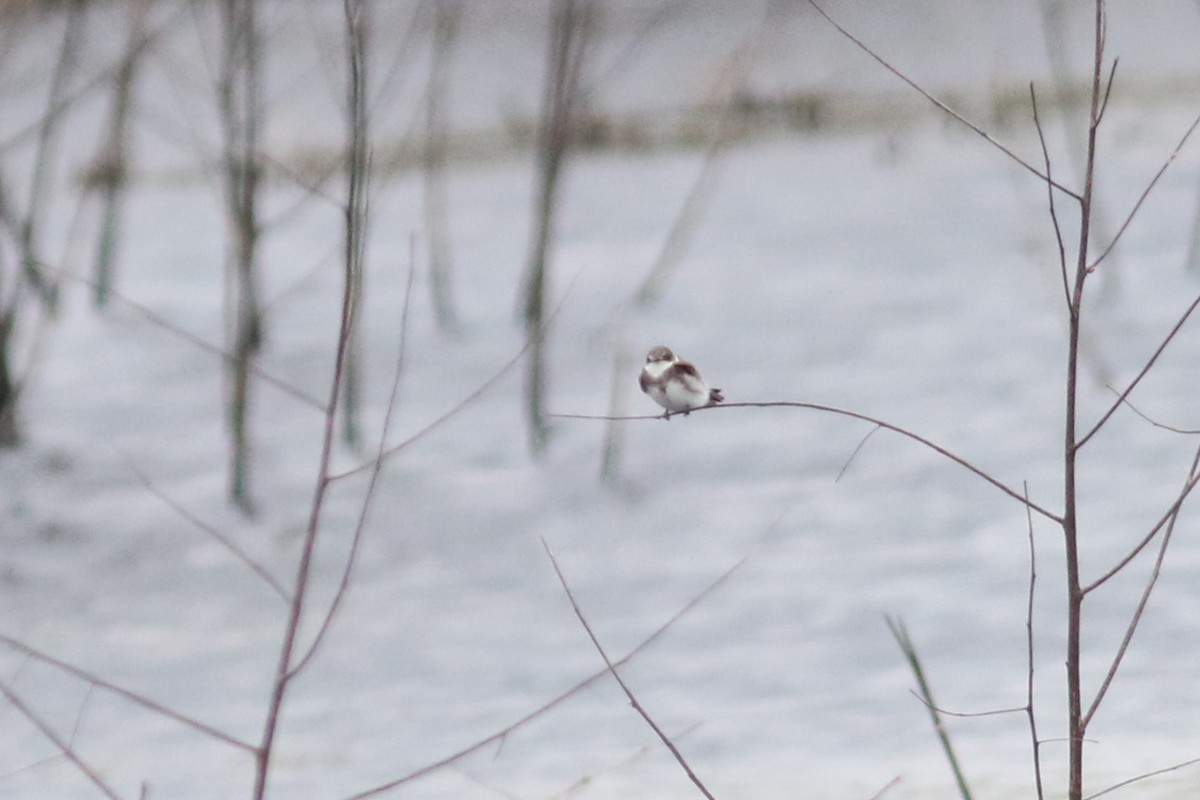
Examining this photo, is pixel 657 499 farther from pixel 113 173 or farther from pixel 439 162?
pixel 113 173

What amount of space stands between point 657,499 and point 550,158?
1.36m

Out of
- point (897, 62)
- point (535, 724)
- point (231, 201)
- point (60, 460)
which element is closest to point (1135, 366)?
point (897, 62)

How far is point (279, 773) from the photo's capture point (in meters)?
3.63

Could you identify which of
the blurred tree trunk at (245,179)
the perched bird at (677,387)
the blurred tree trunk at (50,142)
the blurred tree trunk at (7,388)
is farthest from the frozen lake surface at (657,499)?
the perched bird at (677,387)

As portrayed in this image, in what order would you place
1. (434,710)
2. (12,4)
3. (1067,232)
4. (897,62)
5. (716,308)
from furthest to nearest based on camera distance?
(897,62) < (1067,232) < (716,308) < (12,4) < (434,710)

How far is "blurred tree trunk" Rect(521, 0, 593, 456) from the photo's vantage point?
17.3 feet

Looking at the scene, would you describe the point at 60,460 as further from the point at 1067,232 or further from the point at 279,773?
the point at 1067,232

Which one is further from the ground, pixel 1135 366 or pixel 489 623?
pixel 1135 366

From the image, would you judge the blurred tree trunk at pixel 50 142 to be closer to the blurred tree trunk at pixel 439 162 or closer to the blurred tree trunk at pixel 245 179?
the blurred tree trunk at pixel 245 179

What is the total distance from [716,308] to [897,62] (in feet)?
6.40

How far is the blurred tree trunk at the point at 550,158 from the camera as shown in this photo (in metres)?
5.26

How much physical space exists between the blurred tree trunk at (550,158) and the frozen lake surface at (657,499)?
0.71 feet

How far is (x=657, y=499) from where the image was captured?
5312 mm

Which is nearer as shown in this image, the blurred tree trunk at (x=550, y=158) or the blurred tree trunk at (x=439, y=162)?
the blurred tree trunk at (x=550, y=158)
